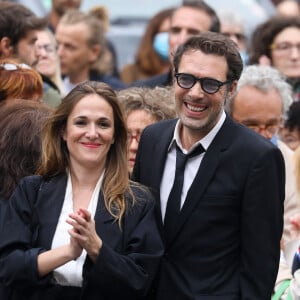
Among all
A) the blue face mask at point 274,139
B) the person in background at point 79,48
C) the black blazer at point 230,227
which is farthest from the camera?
the person in background at point 79,48

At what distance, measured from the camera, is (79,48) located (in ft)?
34.2

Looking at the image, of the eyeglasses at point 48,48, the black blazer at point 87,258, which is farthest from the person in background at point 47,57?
the black blazer at point 87,258

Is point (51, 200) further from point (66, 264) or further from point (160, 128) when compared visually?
point (160, 128)

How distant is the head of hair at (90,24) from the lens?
34.3 feet

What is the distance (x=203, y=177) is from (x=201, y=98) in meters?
0.37

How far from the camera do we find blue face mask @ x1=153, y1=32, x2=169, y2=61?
10.6 m

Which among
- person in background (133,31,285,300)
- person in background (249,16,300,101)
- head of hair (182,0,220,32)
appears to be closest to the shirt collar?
person in background (133,31,285,300)

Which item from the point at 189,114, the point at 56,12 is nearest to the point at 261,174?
the point at 189,114

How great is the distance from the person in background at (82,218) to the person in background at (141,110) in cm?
117

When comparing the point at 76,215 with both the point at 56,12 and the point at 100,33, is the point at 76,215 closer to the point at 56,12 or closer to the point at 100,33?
the point at 100,33

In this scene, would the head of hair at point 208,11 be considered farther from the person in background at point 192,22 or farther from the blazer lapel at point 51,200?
the blazer lapel at point 51,200

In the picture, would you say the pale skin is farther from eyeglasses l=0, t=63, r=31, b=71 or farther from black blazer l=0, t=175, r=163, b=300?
eyeglasses l=0, t=63, r=31, b=71

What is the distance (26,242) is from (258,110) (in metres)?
2.36

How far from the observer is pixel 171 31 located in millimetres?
9562
